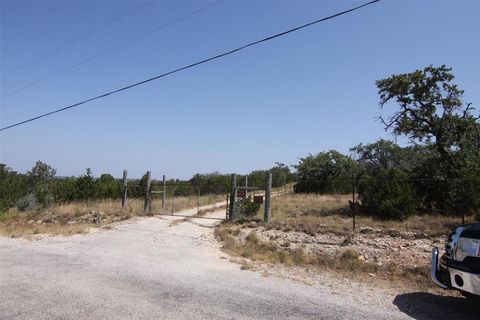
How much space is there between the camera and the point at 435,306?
6566 mm

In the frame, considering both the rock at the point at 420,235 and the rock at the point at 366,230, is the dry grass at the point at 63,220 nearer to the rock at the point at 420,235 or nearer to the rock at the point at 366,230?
the rock at the point at 366,230

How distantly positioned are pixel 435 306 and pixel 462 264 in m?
1.47

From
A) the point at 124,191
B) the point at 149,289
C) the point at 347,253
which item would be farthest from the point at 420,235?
the point at 124,191

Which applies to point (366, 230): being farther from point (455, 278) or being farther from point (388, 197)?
point (455, 278)

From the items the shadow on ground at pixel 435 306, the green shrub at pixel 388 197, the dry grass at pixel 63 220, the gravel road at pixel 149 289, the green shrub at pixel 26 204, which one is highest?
the green shrub at pixel 388 197

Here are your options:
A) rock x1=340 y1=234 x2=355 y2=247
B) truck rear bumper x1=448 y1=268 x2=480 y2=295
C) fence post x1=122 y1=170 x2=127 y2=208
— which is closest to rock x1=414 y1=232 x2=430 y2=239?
rock x1=340 y1=234 x2=355 y2=247

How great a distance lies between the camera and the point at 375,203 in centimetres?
1688

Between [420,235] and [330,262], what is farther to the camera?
[420,235]

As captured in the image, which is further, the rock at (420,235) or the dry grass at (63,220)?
the dry grass at (63,220)

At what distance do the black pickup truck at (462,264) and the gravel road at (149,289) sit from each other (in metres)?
0.81

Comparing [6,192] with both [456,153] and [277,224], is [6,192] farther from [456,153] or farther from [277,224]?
[456,153]

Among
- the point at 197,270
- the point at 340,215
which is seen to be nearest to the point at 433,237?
the point at 340,215

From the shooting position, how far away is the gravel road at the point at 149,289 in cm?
588

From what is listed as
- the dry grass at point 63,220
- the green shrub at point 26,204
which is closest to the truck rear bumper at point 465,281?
the dry grass at point 63,220
